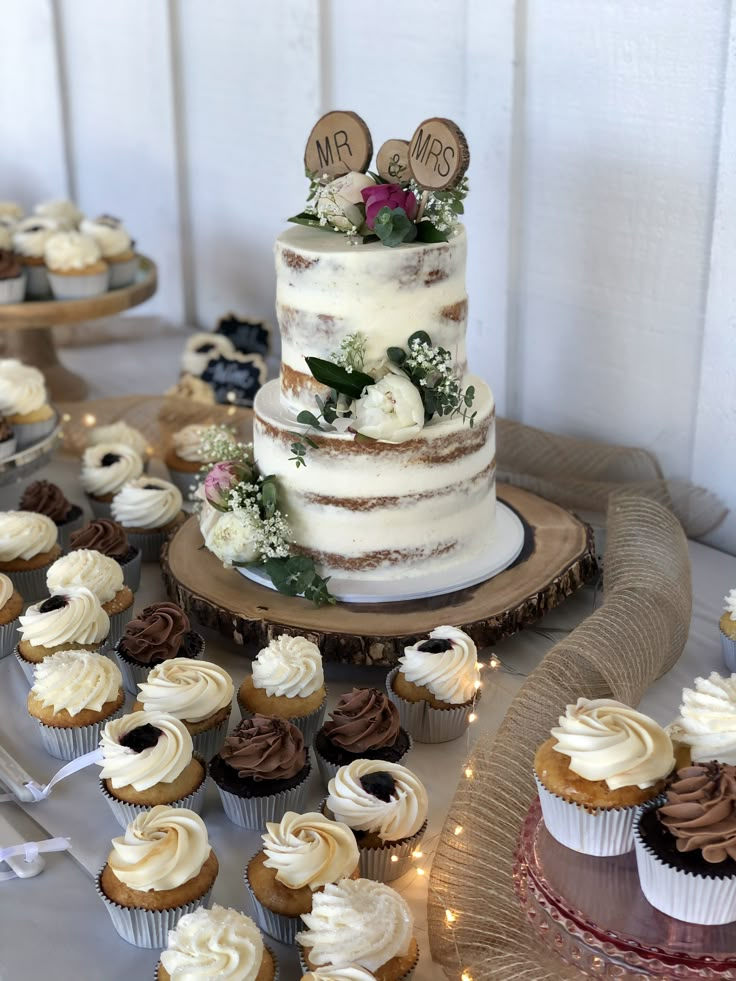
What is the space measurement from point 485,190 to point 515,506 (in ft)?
2.63

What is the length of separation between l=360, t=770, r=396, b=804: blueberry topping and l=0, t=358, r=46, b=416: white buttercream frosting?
4.36 feet

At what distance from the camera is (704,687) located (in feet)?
4.30

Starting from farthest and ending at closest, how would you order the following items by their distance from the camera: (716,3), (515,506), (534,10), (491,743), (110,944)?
1. (534,10)
2. (515,506)
3. (716,3)
4. (491,743)
5. (110,944)

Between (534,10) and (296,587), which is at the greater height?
(534,10)

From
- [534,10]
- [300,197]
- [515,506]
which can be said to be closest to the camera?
[515,506]

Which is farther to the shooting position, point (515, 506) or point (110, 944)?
point (515, 506)

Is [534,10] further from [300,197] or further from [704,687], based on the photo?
[704,687]

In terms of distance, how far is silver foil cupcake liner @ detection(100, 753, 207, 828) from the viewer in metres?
1.48

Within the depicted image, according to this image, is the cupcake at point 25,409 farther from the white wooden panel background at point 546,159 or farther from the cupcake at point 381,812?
the cupcake at point 381,812

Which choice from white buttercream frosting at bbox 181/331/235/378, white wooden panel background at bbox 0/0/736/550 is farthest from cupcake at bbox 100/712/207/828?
white buttercream frosting at bbox 181/331/235/378

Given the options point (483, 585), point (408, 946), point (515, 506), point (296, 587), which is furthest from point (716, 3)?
point (408, 946)

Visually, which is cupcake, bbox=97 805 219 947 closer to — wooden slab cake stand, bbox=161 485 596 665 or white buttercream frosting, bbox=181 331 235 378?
wooden slab cake stand, bbox=161 485 596 665

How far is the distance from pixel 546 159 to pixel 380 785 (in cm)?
151

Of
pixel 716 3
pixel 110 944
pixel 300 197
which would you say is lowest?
pixel 110 944
